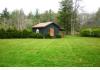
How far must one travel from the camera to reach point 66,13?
4.36m

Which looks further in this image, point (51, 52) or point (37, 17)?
point (37, 17)

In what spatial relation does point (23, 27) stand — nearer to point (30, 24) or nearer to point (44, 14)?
point (30, 24)

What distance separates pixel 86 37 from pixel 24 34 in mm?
1415

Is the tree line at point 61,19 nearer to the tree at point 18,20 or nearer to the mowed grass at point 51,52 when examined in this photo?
the tree at point 18,20

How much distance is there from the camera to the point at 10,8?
4.38 metres

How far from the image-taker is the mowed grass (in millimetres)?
4242

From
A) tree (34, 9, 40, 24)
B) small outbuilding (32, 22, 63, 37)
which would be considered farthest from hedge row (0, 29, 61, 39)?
tree (34, 9, 40, 24)

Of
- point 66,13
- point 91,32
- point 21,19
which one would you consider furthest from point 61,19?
point 21,19

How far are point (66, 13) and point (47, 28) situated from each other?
0.55 m

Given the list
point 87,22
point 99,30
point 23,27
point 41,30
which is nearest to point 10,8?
point 23,27

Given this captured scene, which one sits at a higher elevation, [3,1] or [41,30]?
[3,1]

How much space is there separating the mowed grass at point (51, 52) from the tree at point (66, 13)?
11.0 inches

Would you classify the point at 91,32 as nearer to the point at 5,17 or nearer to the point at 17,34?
the point at 17,34

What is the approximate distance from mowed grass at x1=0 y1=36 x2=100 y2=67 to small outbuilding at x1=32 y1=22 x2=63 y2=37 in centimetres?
16
